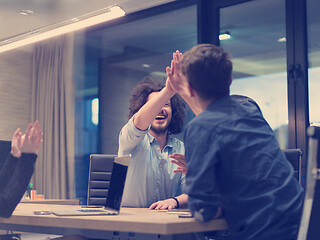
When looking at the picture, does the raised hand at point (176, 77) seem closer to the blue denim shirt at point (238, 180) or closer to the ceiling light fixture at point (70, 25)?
the blue denim shirt at point (238, 180)

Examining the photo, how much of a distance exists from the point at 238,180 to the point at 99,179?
1.96 meters

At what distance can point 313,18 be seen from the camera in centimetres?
421

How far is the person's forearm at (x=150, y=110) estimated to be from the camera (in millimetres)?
2236

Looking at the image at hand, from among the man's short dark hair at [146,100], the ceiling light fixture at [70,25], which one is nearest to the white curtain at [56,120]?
the ceiling light fixture at [70,25]

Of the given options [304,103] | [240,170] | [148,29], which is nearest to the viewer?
[240,170]

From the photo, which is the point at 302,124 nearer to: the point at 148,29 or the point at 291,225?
the point at 148,29

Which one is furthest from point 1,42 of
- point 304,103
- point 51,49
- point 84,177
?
point 304,103

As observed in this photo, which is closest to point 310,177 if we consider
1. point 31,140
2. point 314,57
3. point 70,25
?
point 31,140

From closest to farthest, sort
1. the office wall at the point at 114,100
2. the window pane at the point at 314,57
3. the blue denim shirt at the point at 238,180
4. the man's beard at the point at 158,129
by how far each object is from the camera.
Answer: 1. the blue denim shirt at the point at 238,180
2. the man's beard at the point at 158,129
3. the window pane at the point at 314,57
4. the office wall at the point at 114,100

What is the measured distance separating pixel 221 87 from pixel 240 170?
30cm

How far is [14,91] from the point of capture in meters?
6.28

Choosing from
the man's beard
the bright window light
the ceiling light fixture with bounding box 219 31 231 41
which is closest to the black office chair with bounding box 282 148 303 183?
the man's beard

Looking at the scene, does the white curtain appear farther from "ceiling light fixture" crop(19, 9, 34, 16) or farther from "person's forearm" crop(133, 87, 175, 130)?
"person's forearm" crop(133, 87, 175, 130)

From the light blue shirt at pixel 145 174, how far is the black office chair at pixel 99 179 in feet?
2.80
